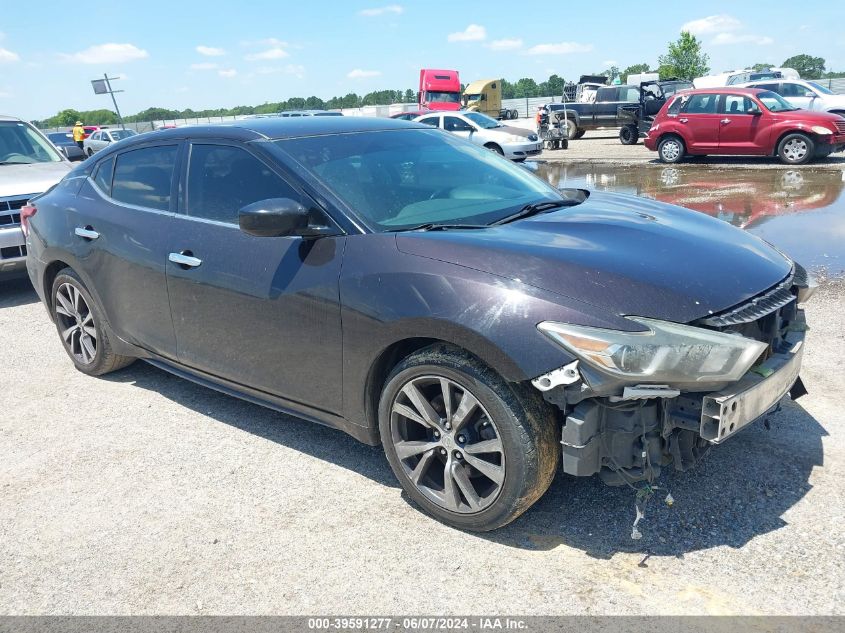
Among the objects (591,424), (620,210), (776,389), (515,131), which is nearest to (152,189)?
(620,210)

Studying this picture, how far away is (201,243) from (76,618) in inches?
74.5

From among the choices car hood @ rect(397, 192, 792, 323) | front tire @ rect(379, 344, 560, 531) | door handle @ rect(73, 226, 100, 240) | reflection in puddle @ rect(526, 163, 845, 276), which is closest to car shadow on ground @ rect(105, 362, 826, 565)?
front tire @ rect(379, 344, 560, 531)

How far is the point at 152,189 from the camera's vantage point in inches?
170

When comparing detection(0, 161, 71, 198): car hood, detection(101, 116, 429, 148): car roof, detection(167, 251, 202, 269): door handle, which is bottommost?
detection(167, 251, 202, 269): door handle

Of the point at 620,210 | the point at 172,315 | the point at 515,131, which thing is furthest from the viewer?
the point at 515,131

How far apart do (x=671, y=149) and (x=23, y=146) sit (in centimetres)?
1394

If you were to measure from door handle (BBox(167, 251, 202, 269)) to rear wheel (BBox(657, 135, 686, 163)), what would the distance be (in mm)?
15586

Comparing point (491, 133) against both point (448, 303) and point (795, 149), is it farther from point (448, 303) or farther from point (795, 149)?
point (448, 303)

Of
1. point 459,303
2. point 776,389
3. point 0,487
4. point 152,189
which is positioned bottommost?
point 0,487

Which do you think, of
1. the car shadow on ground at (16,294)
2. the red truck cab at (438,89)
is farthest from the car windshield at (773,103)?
the red truck cab at (438,89)

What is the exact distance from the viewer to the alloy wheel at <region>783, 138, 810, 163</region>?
49.7 ft

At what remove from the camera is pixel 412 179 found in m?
3.72

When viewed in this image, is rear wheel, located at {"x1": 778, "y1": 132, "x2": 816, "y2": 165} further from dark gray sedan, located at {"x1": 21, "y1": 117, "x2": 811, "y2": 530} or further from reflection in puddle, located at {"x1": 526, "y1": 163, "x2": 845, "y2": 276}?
dark gray sedan, located at {"x1": 21, "y1": 117, "x2": 811, "y2": 530}

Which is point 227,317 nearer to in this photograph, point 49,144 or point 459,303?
point 459,303
